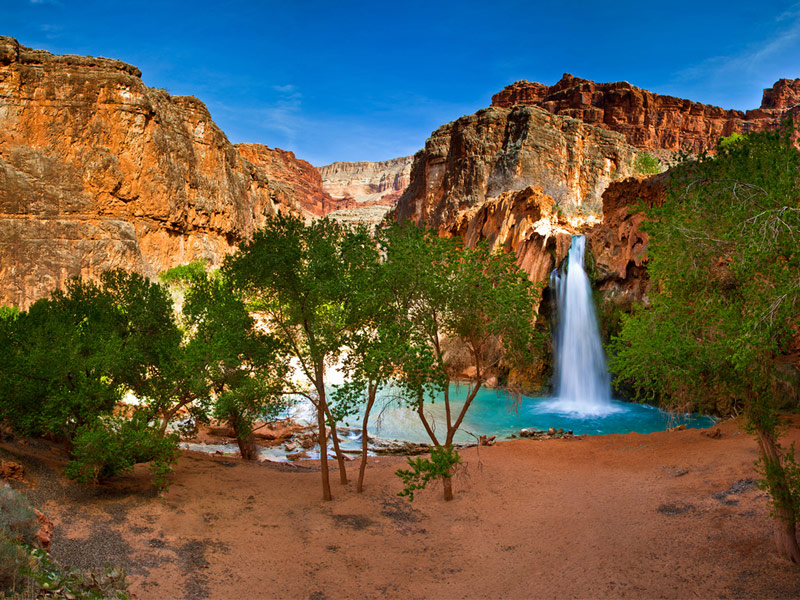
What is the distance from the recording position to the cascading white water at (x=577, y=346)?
34.1 meters

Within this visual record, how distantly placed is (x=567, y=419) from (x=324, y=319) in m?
20.8

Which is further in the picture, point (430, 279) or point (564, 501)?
point (564, 501)

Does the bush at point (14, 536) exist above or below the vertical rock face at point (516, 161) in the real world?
below

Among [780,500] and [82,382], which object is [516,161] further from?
[780,500]

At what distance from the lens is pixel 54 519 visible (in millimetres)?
9695

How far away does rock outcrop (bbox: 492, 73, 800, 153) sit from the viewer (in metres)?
112

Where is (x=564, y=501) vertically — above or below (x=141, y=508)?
below

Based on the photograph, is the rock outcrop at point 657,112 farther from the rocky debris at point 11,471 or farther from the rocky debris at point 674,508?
the rocky debris at point 11,471

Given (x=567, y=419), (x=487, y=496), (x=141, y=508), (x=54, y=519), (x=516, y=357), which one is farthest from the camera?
(x=567, y=419)

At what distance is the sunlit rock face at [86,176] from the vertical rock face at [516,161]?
42.4 meters

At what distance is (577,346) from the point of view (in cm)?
3544

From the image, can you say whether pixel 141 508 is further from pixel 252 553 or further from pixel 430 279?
pixel 430 279

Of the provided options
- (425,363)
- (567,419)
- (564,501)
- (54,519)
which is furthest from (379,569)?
(567,419)

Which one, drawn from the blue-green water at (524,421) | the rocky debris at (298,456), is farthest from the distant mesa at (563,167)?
the rocky debris at (298,456)
